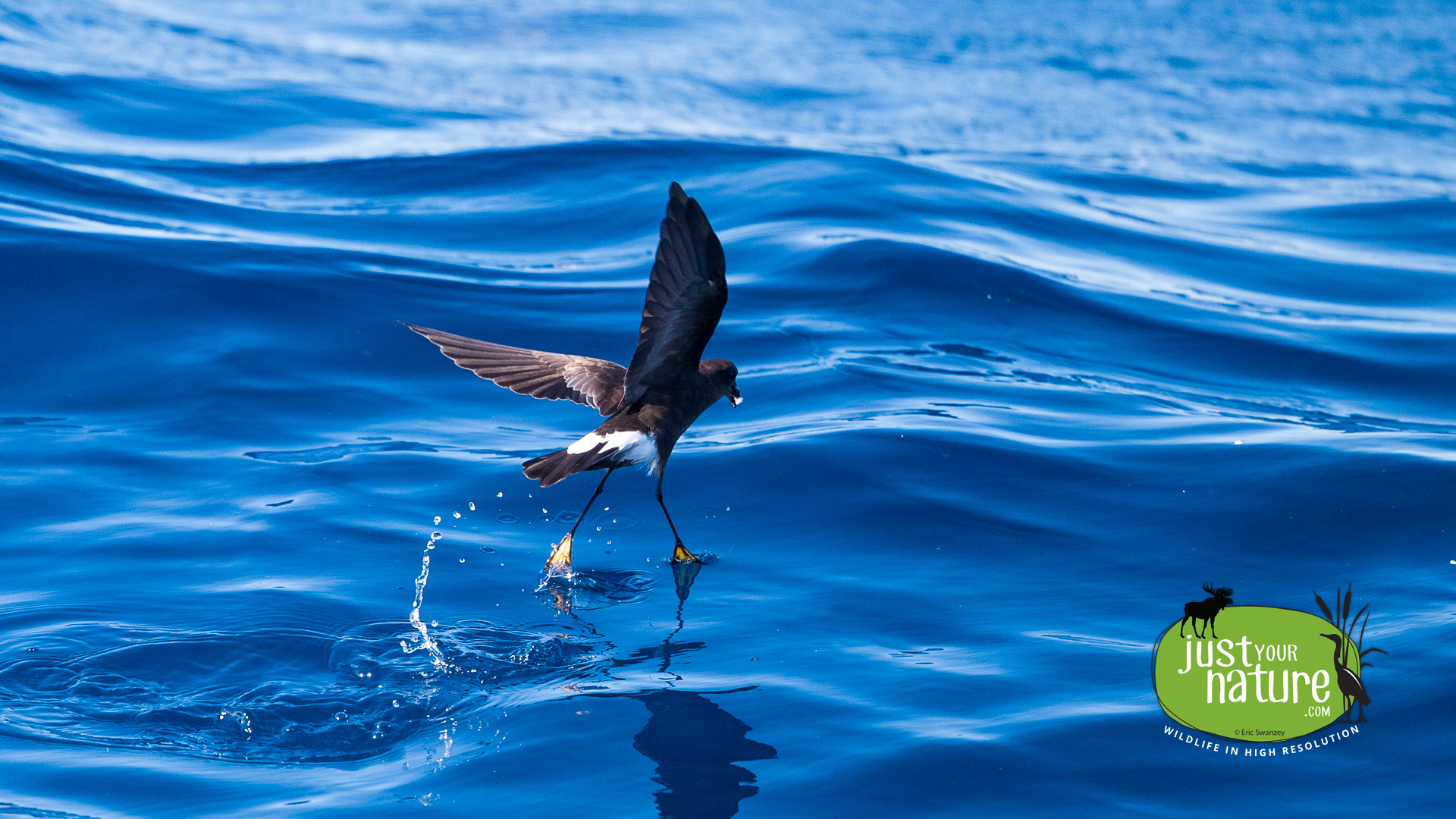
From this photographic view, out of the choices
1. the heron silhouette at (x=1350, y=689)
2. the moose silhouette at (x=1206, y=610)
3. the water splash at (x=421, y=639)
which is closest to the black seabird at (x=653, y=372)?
the water splash at (x=421, y=639)

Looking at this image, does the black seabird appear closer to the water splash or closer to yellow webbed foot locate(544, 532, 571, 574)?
yellow webbed foot locate(544, 532, 571, 574)

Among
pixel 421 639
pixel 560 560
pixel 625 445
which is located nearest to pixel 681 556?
pixel 560 560

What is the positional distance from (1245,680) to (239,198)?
8.05 meters

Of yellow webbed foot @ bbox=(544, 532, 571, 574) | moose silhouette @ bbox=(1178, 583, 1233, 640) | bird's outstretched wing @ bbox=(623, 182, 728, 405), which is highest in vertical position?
bird's outstretched wing @ bbox=(623, 182, 728, 405)

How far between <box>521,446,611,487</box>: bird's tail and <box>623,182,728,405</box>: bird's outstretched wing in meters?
0.38

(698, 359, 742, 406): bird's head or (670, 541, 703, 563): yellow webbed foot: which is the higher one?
(698, 359, 742, 406): bird's head

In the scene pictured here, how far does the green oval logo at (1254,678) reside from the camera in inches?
156

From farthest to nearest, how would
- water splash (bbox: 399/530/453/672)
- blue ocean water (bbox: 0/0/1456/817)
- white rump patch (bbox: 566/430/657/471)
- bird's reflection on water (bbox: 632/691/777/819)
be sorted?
white rump patch (bbox: 566/430/657/471) → water splash (bbox: 399/530/453/672) → blue ocean water (bbox: 0/0/1456/817) → bird's reflection on water (bbox: 632/691/777/819)

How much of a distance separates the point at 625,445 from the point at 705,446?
1795mm

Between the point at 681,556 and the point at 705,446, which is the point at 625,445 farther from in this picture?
the point at 705,446

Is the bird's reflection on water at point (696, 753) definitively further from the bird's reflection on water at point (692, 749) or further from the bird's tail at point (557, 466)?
the bird's tail at point (557, 466)

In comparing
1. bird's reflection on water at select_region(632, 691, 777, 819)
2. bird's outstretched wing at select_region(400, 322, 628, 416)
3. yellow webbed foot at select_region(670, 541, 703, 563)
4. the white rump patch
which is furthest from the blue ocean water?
bird's outstretched wing at select_region(400, 322, 628, 416)

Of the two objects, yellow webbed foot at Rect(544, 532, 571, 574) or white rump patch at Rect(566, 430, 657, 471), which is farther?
yellow webbed foot at Rect(544, 532, 571, 574)

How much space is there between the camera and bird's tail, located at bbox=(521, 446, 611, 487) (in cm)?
427
